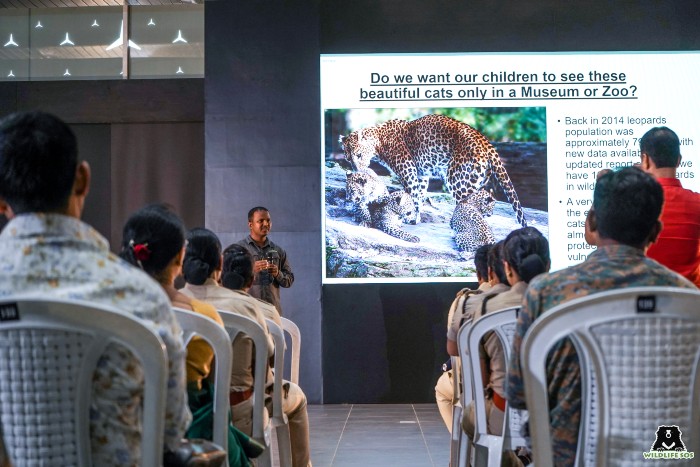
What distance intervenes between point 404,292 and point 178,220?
4.89 m

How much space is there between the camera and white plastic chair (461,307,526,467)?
268 cm

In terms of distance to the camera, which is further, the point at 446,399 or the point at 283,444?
the point at 446,399

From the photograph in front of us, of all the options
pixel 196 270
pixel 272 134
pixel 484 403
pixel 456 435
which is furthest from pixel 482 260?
pixel 272 134

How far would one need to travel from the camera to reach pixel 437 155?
678cm

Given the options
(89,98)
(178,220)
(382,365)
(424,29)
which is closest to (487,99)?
(424,29)

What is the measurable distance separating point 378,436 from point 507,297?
2.65m

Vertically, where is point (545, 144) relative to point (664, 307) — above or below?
above

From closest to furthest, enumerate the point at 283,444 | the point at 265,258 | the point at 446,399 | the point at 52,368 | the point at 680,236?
the point at 52,368
the point at 680,236
the point at 283,444
the point at 446,399
the point at 265,258

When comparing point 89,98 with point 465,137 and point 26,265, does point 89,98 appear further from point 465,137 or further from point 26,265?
point 26,265

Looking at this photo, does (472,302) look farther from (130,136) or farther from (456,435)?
(130,136)

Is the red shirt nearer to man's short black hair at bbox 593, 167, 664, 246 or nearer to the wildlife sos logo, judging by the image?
man's short black hair at bbox 593, 167, 664, 246

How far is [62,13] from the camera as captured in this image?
25.7ft

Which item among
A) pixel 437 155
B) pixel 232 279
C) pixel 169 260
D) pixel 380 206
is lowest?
pixel 232 279

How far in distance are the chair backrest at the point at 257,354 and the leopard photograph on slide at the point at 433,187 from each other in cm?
390
